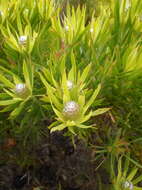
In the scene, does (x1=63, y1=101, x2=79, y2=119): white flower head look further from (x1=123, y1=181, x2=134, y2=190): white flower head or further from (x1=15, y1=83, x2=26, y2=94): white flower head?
(x1=123, y1=181, x2=134, y2=190): white flower head

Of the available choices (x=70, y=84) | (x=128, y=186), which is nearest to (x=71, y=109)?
(x=70, y=84)

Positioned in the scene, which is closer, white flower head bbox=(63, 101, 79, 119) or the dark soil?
white flower head bbox=(63, 101, 79, 119)

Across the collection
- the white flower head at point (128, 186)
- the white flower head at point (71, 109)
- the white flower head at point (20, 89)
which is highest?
the white flower head at point (20, 89)

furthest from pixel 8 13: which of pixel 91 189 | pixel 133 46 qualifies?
pixel 91 189

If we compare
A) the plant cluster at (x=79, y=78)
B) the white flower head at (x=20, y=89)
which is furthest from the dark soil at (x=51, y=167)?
the white flower head at (x=20, y=89)

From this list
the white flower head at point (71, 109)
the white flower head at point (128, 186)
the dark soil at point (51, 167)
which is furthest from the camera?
the dark soil at point (51, 167)

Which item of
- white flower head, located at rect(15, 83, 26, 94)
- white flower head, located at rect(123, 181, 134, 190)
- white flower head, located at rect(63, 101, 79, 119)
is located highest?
white flower head, located at rect(15, 83, 26, 94)

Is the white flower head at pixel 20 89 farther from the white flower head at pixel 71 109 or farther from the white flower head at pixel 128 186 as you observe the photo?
the white flower head at pixel 128 186

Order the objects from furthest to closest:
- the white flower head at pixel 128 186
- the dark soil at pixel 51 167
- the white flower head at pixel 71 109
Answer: the dark soil at pixel 51 167 < the white flower head at pixel 128 186 < the white flower head at pixel 71 109

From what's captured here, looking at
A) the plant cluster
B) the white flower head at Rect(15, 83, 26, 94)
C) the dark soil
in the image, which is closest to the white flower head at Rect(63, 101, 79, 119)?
the plant cluster
